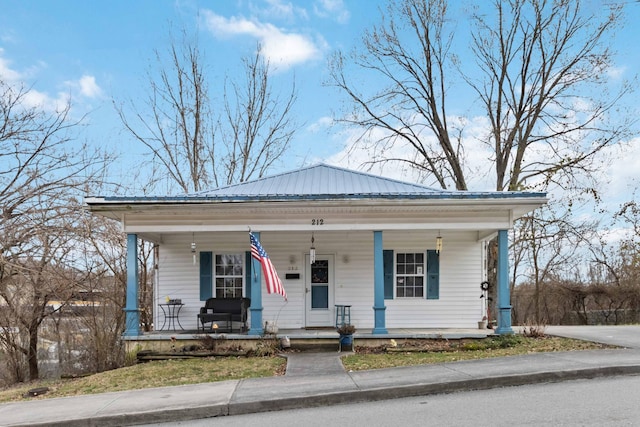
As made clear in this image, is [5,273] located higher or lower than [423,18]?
lower

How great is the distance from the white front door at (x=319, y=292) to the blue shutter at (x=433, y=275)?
259cm

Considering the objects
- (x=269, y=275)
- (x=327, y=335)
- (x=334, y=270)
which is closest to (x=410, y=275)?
(x=334, y=270)

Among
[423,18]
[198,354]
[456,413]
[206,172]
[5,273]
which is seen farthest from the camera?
[206,172]

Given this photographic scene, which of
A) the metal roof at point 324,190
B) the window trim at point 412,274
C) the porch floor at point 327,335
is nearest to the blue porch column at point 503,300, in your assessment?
the porch floor at point 327,335

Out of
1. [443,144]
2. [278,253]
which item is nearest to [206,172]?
[443,144]

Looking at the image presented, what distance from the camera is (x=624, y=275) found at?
27.2 m

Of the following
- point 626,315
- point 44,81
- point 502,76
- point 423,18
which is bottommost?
point 626,315

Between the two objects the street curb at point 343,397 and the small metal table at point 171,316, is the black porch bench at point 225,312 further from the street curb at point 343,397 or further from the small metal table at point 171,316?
the street curb at point 343,397

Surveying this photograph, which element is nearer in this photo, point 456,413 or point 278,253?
point 456,413

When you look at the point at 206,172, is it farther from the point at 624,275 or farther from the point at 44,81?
the point at 624,275

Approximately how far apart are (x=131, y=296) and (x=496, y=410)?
8.81 metres

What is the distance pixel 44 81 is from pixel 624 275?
1083 inches

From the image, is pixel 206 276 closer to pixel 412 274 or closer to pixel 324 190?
pixel 324 190

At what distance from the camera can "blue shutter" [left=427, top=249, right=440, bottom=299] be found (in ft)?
45.8
